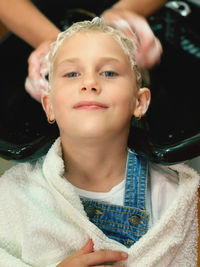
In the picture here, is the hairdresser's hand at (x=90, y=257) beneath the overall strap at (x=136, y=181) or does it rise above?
above

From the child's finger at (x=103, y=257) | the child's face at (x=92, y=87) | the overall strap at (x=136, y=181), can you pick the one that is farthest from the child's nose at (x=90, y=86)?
the child's finger at (x=103, y=257)

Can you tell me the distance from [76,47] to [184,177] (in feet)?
1.59

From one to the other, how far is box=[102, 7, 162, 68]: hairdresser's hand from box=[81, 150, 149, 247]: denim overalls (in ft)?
1.23

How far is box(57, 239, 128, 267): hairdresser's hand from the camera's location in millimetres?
752

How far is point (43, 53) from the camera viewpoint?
1003 millimetres

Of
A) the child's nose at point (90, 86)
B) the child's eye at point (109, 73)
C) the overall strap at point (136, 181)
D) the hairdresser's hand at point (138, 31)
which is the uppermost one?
the child's nose at point (90, 86)

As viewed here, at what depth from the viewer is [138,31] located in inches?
40.2

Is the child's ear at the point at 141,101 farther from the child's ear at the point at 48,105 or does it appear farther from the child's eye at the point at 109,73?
the child's ear at the point at 48,105

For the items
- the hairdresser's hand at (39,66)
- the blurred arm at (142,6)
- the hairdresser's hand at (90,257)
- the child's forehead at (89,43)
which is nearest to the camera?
the hairdresser's hand at (90,257)

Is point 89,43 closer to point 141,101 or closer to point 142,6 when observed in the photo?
point 141,101

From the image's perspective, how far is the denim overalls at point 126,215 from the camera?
883 millimetres

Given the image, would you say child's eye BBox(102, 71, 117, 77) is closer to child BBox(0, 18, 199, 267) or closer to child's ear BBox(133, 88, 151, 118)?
child BBox(0, 18, 199, 267)

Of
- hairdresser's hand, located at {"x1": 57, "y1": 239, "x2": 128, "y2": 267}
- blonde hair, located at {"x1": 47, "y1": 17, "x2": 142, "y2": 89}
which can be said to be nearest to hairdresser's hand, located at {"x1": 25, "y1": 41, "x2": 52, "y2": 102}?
Result: blonde hair, located at {"x1": 47, "y1": 17, "x2": 142, "y2": 89}

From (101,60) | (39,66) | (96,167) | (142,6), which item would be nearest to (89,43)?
(101,60)
